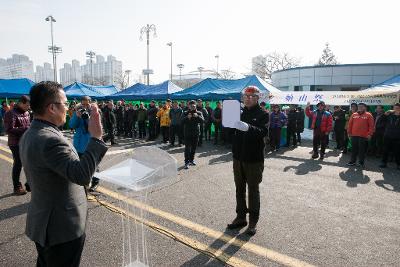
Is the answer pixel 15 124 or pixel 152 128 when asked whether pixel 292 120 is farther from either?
pixel 15 124

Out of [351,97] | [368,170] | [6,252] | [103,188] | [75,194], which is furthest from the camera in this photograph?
[351,97]

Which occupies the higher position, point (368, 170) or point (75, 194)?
point (75, 194)

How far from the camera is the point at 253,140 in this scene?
13.9ft

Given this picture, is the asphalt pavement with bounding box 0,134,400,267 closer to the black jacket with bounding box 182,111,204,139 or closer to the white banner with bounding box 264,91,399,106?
the black jacket with bounding box 182,111,204,139

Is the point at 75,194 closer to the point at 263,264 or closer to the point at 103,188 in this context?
the point at 263,264

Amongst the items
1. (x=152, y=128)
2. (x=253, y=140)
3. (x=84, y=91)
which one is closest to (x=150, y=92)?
(x=152, y=128)

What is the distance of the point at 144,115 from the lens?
15977 millimetres

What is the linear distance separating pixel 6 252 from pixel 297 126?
11.9 meters

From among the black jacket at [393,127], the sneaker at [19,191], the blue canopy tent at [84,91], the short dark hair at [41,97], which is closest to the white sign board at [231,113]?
the short dark hair at [41,97]

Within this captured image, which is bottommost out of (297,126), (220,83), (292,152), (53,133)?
(292,152)

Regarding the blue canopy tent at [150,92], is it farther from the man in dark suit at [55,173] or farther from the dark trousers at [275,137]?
the man in dark suit at [55,173]

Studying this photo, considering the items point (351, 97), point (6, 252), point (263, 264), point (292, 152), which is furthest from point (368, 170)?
point (6, 252)

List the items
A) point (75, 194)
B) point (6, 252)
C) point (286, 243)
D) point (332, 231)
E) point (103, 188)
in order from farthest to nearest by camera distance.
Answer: point (103, 188), point (332, 231), point (286, 243), point (6, 252), point (75, 194)

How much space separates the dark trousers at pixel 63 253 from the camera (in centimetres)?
196
